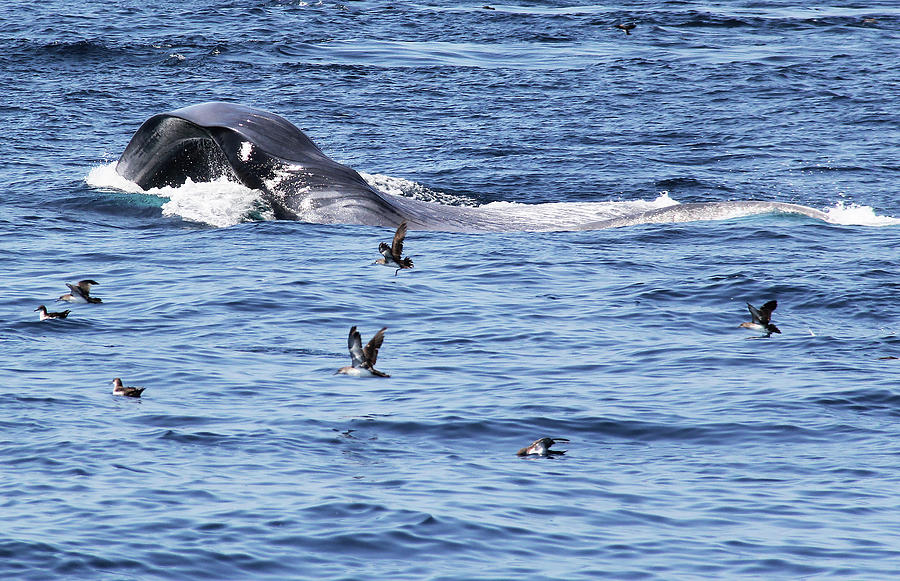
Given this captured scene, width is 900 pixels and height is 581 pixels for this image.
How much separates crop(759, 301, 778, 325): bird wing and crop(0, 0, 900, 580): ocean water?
11.7 inches

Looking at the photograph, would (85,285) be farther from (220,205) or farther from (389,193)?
(389,193)

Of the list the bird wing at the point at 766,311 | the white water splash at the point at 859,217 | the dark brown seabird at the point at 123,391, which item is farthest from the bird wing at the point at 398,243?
the white water splash at the point at 859,217

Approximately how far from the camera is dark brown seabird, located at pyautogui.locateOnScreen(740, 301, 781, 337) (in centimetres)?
1162

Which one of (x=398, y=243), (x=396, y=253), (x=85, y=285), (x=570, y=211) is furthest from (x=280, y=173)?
(x=570, y=211)

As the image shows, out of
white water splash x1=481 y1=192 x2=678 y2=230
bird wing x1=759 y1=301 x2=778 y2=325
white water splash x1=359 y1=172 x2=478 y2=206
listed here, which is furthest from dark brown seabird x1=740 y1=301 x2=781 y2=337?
white water splash x1=359 y1=172 x2=478 y2=206

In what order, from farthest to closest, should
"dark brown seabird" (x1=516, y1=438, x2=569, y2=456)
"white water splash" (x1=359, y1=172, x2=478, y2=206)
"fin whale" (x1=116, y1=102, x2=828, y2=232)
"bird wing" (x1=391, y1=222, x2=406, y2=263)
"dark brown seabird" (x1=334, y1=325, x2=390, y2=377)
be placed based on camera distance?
"white water splash" (x1=359, y1=172, x2=478, y2=206) → "fin whale" (x1=116, y1=102, x2=828, y2=232) → "bird wing" (x1=391, y1=222, x2=406, y2=263) → "dark brown seabird" (x1=334, y1=325, x2=390, y2=377) → "dark brown seabird" (x1=516, y1=438, x2=569, y2=456)

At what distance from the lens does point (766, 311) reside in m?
11.7

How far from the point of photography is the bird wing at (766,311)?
1153cm

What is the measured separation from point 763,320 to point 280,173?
632 cm

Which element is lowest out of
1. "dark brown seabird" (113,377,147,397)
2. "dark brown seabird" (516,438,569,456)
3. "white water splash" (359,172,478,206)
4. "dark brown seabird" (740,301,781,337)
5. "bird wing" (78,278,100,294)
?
"dark brown seabird" (516,438,569,456)

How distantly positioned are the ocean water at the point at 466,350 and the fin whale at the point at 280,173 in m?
0.21

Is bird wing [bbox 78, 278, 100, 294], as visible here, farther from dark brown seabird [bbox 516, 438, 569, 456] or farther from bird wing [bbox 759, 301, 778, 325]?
bird wing [bbox 759, 301, 778, 325]

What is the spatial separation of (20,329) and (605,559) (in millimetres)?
6462

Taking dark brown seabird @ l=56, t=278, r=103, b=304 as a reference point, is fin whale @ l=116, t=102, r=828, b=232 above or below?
above
